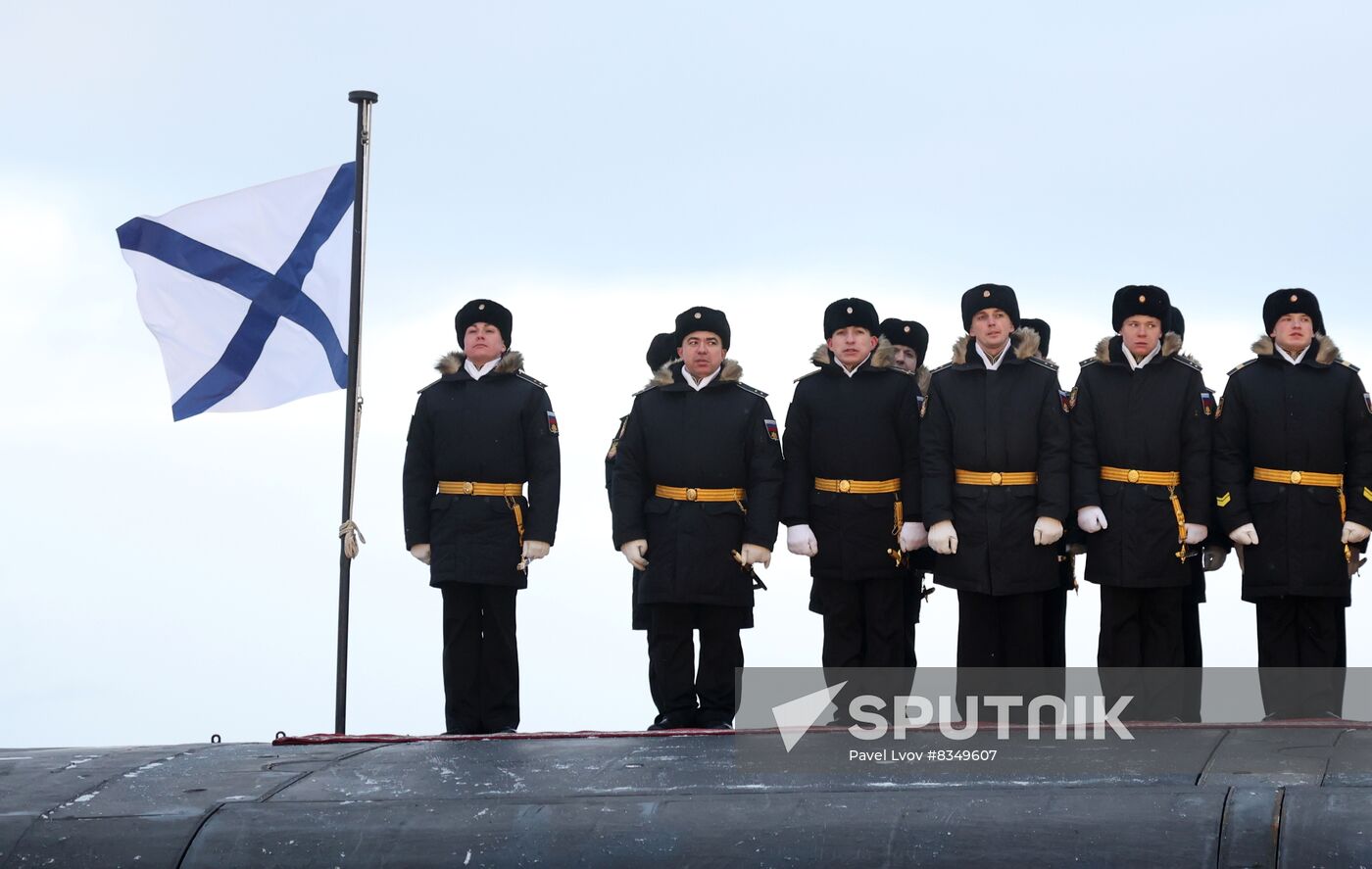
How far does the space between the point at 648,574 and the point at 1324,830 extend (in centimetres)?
597

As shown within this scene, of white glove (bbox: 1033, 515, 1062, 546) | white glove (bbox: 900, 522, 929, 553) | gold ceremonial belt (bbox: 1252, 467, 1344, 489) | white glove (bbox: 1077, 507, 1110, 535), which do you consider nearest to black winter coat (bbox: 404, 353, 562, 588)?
white glove (bbox: 900, 522, 929, 553)

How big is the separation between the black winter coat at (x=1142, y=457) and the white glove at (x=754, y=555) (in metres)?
1.86

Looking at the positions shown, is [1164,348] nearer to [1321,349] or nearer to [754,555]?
[1321,349]

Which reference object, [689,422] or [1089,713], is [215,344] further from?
[1089,713]

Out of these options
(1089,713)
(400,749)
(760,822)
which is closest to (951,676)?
(1089,713)

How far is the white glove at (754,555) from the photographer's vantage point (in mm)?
10992

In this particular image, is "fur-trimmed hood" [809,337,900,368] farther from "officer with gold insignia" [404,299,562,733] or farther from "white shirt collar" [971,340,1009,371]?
"officer with gold insignia" [404,299,562,733]

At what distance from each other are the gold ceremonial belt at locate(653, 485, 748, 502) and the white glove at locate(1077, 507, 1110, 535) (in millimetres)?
2080

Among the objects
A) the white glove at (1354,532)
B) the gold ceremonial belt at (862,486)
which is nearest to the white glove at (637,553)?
the gold ceremonial belt at (862,486)

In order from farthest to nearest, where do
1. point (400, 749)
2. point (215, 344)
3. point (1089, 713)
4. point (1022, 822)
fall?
1. point (215, 344)
2. point (1089, 713)
3. point (400, 749)
4. point (1022, 822)

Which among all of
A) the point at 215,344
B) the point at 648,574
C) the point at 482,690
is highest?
the point at 215,344

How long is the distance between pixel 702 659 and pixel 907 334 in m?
3.24

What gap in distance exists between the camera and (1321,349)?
424 inches

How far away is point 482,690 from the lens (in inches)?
461
